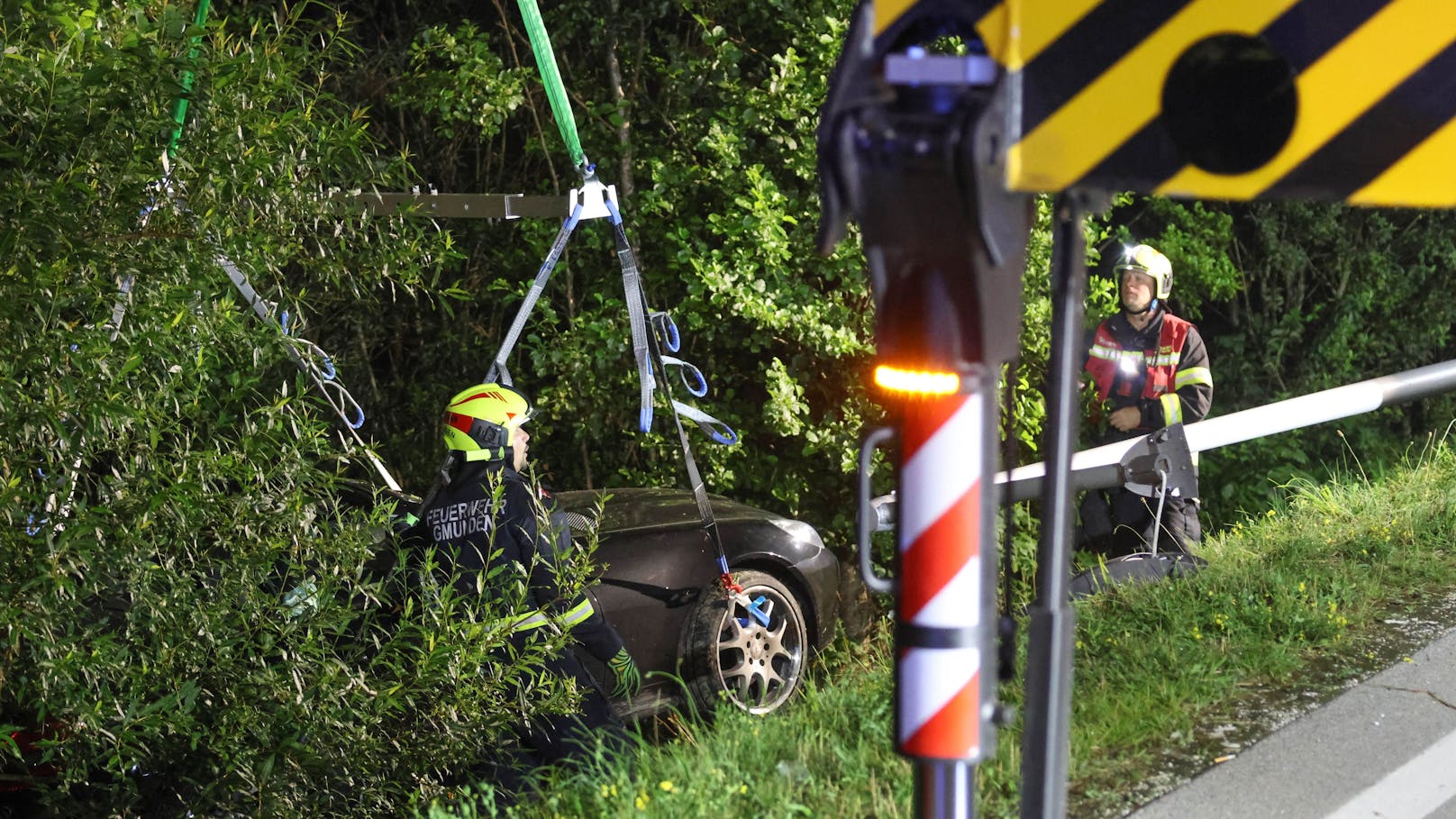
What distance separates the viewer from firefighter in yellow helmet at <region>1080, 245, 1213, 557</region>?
686cm

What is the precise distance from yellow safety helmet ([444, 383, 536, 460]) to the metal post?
10.8 ft

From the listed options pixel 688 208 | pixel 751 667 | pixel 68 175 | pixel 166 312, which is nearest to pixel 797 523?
pixel 751 667

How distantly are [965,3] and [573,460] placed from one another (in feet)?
23.5

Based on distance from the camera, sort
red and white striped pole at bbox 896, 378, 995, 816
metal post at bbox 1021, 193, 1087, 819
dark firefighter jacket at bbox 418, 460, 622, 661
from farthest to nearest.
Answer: dark firefighter jacket at bbox 418, 460, 622, 661 → red and white striped pole at bbox 896, 378, 995, 816 → metal post at bbox 1021, 193, 1087, 819

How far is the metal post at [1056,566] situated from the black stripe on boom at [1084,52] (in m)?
0.14

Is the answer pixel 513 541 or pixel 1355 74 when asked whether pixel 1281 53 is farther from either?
pixel 513 541

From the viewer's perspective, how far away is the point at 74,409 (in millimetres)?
3291

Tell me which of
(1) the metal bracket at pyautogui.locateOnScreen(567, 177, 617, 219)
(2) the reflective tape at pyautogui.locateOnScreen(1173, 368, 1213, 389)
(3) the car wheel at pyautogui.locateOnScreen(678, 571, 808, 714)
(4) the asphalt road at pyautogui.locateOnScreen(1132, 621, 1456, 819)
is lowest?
(3) the car wheel at pyautogui.locateOnScreen(678, 571, 808, 714)

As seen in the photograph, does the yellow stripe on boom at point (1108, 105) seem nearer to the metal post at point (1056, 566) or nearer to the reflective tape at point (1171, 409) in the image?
the metal post at point (1056, 566)

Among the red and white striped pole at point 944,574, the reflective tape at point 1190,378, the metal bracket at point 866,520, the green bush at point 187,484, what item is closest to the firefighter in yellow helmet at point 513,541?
the green bush at point 187,484

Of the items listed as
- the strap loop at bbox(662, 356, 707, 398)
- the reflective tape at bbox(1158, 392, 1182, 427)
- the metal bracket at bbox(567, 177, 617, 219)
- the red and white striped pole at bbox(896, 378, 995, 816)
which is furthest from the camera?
the reflective tape at bbox(1158, 392, 1182, 427)

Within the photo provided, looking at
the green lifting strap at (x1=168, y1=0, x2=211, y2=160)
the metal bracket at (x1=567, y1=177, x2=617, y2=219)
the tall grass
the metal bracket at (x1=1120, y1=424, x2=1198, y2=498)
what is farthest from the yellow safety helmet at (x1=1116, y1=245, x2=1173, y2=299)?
the green lifting strap at (x1=168, y1=0, x2=211, y2=160)

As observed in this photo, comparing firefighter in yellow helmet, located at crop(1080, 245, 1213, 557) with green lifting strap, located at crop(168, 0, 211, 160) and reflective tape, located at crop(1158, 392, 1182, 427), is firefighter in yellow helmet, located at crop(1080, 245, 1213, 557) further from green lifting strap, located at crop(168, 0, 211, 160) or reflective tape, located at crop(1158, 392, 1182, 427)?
green lifting strap, located at crop(168, 0, 211, 160)

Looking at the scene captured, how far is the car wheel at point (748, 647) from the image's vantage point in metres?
5.76
